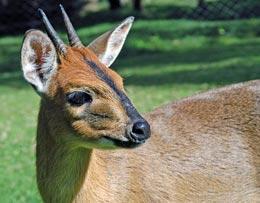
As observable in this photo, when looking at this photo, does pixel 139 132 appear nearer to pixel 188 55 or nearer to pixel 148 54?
pixel 188 55

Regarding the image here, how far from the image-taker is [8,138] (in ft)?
38.0

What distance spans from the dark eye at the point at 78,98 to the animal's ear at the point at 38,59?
0.85ft

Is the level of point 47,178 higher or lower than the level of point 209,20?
higher

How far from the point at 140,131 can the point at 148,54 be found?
51.9 ft

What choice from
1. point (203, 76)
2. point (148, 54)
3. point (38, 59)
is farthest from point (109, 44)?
point (148, 54)

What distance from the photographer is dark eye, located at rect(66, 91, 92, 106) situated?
534 centimetres

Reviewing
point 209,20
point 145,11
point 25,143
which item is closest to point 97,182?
point 25,143

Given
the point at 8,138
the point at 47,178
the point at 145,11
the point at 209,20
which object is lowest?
the point at 145,11

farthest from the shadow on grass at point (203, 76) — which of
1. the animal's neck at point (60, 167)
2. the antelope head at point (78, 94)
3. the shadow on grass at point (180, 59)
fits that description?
the antelope head at point (78, 94)

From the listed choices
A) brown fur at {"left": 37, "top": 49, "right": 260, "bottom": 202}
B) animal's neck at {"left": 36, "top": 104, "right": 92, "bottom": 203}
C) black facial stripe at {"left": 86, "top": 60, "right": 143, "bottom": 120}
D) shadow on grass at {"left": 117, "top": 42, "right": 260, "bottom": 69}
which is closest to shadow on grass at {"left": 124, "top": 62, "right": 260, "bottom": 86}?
shadow on grass at {"left": 117, "top": 42, "right": 260, "bottom": 69}

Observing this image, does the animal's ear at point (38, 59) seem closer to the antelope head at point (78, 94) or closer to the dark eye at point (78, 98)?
the antelope head at point (78, 94)

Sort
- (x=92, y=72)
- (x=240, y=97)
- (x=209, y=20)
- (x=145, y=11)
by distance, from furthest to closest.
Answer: (x=145, y=11) → (x=209, y=20) → (x=240, y=97) → (x=92, y=72)

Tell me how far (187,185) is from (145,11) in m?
24.1

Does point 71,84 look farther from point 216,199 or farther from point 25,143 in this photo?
point 25,143
